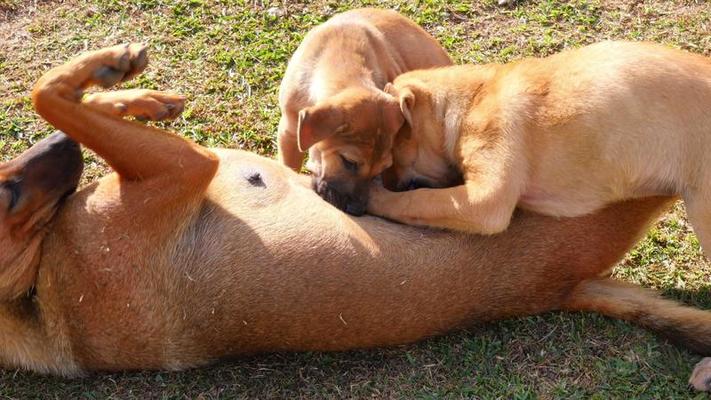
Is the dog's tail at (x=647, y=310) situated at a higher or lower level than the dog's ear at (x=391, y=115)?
lower

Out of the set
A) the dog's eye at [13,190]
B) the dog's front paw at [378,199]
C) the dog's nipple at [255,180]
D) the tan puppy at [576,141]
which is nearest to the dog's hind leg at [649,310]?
the tan puppy at [576,141]

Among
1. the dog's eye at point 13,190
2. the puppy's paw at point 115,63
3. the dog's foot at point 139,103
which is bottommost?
the dog's eye at point 13,190

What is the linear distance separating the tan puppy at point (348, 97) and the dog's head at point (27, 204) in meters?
1.26

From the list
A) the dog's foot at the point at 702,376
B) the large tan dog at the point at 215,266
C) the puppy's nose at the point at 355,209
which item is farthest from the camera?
the puppy's nose at the point at 355,209

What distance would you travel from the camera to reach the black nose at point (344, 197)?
444 cm

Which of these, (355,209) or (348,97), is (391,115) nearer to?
(348,97)

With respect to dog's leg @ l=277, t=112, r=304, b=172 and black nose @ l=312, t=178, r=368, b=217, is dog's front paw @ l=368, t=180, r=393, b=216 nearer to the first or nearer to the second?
black nose @ l=312, t=178, r=368, b=217

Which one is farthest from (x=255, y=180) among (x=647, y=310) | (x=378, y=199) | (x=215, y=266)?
(x=647, y=310)

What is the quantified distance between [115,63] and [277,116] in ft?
5.42

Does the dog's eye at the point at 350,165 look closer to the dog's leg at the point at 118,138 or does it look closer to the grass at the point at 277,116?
the dog's leg at the point at 118,138

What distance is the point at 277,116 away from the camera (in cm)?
590

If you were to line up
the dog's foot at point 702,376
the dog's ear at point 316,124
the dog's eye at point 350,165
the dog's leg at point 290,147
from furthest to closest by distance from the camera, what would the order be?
the dog's leg at point 290,147
the dog's eye at point 350,165
the dog's ear at point 316,124
the dog's foot at point 702,376

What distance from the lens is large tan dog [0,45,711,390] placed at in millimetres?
4047

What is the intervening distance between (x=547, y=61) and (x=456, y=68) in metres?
0.55
